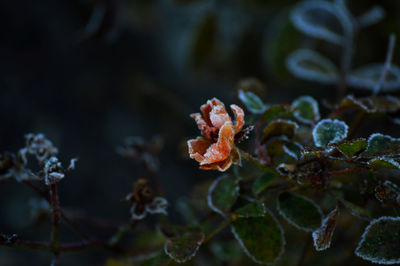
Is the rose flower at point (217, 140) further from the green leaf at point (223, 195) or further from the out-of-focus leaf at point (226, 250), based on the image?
the out-of-focus leaf at point (226, 250)

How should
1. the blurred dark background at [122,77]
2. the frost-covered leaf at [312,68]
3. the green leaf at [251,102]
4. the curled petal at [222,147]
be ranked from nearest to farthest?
1. the curled petal at [222,147]
2. the green leaf at [251,102]
3. the frost-covered leaf at [312,68]
4. the blurred dark background at [122,77]

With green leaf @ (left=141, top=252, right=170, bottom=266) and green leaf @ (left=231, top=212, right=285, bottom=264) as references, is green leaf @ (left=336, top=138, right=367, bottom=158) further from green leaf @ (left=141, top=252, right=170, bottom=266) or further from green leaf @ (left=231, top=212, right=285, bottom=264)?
green leaf @ (left=141, top=252, right=170, bottom=266)

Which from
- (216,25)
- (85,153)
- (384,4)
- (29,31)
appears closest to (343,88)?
(384,4)

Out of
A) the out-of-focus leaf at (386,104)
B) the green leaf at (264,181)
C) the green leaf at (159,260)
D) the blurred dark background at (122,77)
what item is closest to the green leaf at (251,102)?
the green leaf at (264,181)

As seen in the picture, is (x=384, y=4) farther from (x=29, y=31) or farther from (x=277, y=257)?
(x=29, y=31)

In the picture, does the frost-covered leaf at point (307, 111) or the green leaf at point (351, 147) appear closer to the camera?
the green leaf at point (351, 147)
